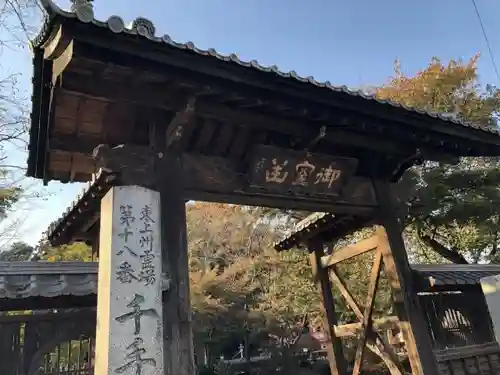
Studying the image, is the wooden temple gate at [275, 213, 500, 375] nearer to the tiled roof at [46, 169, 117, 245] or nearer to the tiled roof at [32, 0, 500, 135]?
the tiled roof at [32, 0, 500, 135]

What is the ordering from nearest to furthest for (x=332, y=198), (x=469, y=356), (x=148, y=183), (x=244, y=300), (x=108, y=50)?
(x=108, y=50) → (x=148, y=183) → (x=332, y=198) → (x=469, y=356) → (x=244, y=300)

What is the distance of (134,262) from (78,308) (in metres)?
2.83

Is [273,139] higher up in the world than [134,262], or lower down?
higher up

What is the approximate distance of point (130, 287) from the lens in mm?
3459

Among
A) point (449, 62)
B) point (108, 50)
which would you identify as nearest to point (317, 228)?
point (108, 50)

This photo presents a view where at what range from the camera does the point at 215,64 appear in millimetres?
3898

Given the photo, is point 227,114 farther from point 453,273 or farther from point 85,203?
point 453,273

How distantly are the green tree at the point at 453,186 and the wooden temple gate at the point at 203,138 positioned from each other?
9133 mm

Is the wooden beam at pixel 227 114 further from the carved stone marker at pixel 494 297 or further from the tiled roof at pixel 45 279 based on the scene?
the tiled roof at pixel 45 279

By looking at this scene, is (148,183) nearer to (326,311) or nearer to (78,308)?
(78,308)

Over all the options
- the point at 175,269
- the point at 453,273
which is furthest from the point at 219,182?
the point at 453,273

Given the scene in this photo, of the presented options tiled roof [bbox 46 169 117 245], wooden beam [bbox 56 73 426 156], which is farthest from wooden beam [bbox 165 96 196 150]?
tiled roof [bbox 46 169 117 245]

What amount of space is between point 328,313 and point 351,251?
61.0 inches

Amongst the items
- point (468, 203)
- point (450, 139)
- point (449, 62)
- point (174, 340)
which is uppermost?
point (449, 62)
